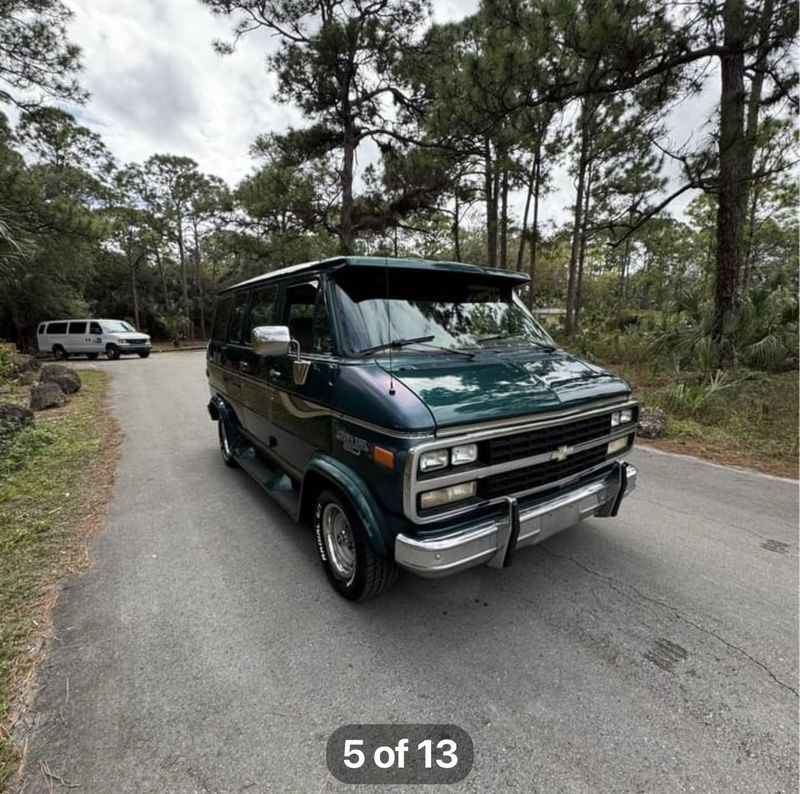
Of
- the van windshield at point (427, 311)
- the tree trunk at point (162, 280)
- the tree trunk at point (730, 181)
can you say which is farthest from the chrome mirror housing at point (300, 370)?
the tree trunk at point (162, 280)

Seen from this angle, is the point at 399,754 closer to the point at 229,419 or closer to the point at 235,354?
the point at 235,354

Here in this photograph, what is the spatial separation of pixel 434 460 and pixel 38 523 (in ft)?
11.8

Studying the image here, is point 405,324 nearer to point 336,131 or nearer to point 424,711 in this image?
Result: point 424,711

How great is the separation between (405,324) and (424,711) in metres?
2.15

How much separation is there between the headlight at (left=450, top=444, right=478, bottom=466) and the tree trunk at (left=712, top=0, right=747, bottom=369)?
23.1 feet

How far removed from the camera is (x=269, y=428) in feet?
12.3

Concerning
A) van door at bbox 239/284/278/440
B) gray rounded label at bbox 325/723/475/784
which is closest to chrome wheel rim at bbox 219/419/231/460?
van door at bbox 239/284/278/440

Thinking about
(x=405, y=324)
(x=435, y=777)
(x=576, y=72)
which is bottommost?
(x=435, y=777)

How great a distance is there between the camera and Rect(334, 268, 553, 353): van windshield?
282 cm

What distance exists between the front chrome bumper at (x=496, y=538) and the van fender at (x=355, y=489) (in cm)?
14

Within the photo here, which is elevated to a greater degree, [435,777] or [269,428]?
[269,428]

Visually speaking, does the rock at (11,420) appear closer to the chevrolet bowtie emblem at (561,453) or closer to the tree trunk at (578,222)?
the chevrolet bowtie emblem at (561,453)

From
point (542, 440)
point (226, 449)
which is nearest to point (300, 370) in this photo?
point (542, 440)

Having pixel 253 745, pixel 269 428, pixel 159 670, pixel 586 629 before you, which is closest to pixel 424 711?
pixel 253 745
